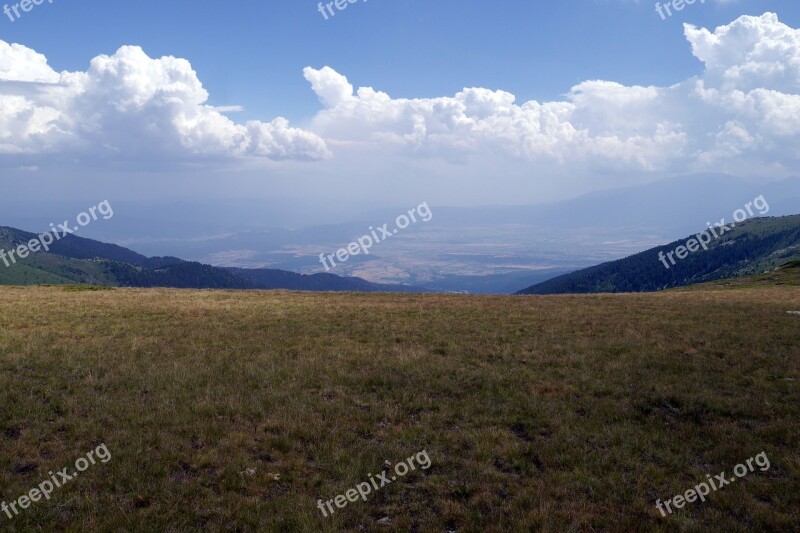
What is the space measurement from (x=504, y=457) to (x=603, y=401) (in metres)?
5.36

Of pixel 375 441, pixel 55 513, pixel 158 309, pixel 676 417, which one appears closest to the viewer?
pixel 55 513

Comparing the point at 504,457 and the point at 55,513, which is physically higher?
the point at 55,513

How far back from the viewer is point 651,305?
38125 mm

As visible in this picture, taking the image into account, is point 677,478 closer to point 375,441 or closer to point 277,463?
point 375,441

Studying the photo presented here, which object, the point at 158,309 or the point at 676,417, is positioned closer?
the point at 676,417

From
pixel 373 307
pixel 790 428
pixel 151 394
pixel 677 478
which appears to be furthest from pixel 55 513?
pixel 373 307

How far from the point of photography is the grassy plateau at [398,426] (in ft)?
27.5

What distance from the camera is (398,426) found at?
12.2 m

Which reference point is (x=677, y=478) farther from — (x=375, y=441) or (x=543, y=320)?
(x=543, y=320)

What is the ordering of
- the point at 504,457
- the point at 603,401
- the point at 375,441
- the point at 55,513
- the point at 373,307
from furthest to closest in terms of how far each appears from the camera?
the point at 373,307, the point at 603,401, the point at 375,441, the point at 504,457, the point at 55,513

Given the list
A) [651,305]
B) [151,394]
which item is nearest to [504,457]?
[151,394]

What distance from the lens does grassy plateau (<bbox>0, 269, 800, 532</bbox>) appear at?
838 centimetres

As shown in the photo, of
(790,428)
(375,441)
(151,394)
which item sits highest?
(151,394)

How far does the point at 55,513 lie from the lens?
809 centimetres
